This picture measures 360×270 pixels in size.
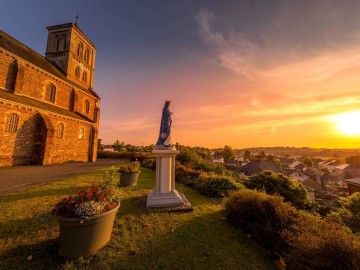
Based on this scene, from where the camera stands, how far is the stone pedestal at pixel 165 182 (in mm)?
6302

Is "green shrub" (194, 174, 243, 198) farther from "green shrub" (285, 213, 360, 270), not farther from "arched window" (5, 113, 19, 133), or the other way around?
"arched window" (5, 113, 19, 133)

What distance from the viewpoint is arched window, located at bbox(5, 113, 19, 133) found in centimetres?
1419

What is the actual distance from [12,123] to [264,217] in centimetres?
1969

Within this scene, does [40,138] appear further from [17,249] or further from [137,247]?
[137,247]

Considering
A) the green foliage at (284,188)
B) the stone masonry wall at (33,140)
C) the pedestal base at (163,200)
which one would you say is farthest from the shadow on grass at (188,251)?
the stone masonry wall at (33,140)

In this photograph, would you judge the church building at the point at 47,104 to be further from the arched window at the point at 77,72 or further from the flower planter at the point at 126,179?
the flower planter at the point at 126,179

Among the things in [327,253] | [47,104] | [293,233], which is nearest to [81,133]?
[47,104]

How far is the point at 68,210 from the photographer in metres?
3.27

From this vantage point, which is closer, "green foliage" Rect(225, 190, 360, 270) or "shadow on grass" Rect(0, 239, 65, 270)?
"green foliage" Rect(225, 190, 360, 270)

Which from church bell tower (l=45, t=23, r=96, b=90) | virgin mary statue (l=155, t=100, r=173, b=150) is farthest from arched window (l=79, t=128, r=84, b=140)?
virgin mary statue (l=155, t=100, r=173, b=150)

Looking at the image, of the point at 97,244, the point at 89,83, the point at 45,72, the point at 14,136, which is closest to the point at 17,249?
the point at 97,244

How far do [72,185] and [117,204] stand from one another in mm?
6050

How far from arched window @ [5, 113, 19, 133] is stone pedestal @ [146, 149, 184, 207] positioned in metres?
15.6

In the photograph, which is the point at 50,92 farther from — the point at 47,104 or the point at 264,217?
the point at 264,217
